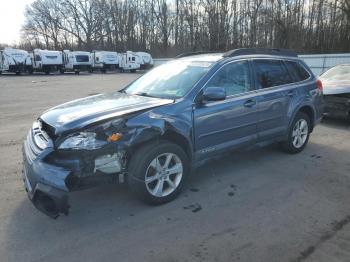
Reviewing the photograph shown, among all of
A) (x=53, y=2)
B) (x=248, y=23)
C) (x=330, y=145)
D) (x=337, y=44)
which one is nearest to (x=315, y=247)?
(x=330, y=145)

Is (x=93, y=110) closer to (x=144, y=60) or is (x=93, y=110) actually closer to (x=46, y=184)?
(x=46, y=184)

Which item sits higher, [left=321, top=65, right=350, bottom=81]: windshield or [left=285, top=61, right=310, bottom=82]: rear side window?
[left=285, top=61, right=310, bottom=82]: rear side window

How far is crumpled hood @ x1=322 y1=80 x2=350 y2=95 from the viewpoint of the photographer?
842 cm

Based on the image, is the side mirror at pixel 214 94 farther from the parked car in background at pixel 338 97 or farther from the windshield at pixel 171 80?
the parked car in background at pixel 338 97

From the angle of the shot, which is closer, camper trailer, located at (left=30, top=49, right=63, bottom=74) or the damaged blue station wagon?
the damaged blue station wagon

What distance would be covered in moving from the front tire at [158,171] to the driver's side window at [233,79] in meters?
1.09

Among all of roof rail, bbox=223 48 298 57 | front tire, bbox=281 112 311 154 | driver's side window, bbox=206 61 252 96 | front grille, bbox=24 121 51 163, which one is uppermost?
roof rail, bbox=223 48 298 57

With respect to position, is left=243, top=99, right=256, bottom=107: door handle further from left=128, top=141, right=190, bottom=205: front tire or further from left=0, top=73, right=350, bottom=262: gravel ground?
left=128, top=141, right=190, bottom=205: front tire

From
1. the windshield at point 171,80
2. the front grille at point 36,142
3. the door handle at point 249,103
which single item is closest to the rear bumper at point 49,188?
the front grille at point 36,142

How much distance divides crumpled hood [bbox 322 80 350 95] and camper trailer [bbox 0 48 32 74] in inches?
1413

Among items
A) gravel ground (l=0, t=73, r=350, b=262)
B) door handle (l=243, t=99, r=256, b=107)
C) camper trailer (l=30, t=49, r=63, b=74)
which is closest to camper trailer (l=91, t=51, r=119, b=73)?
camper trailer (l=30, t=49, r=63, b=74)

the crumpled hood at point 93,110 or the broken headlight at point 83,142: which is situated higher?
the crumpled hood at point 93,110

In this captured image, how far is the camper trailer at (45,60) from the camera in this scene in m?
38.3

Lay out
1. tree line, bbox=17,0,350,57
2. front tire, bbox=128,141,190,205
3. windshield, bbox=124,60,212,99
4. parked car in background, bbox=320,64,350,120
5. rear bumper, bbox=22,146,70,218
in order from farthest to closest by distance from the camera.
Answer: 1. tree line, bbox=17,0,350,57
2. parked car in background, bbox=320,64,350,120
3. windshield, bbox=124,60,212,99
4. front tire, bbox=128,141,190,205
5. rear bumper, bbox=22,146,70,218
